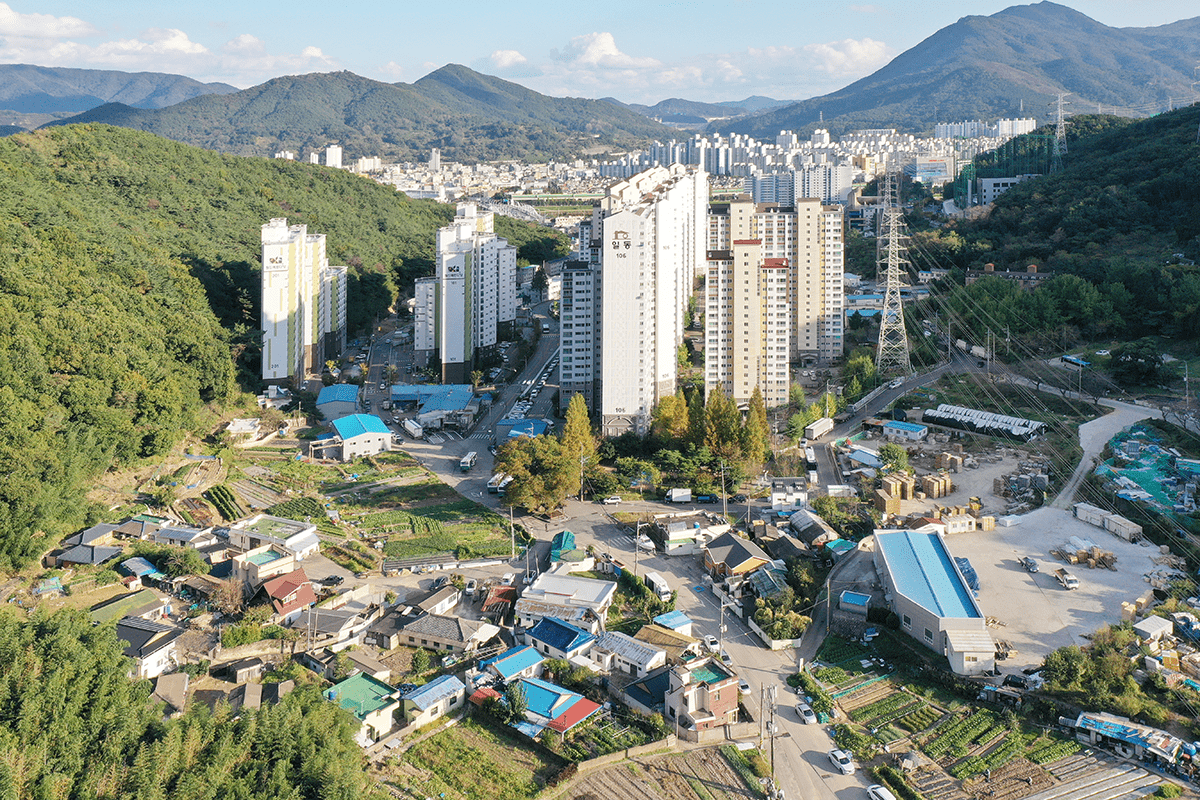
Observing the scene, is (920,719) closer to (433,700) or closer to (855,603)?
(855,603)

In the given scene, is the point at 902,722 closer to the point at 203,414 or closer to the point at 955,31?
the point at 203,414

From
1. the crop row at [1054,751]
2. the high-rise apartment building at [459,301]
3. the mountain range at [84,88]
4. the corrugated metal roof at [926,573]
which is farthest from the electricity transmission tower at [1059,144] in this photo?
the mountain range at [84,88]

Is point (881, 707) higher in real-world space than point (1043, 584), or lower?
lower

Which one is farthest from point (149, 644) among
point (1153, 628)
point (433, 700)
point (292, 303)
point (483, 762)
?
point (292, 303)

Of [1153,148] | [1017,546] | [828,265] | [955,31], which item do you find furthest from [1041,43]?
[1017,546]

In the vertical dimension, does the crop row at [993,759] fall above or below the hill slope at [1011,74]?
below

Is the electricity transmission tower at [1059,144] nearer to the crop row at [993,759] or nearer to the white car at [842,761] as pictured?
the crop row at [993,759]

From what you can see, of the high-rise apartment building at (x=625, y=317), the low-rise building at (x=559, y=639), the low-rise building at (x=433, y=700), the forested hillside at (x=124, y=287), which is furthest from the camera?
the high-rise apartment building at (x=625, y=317)
